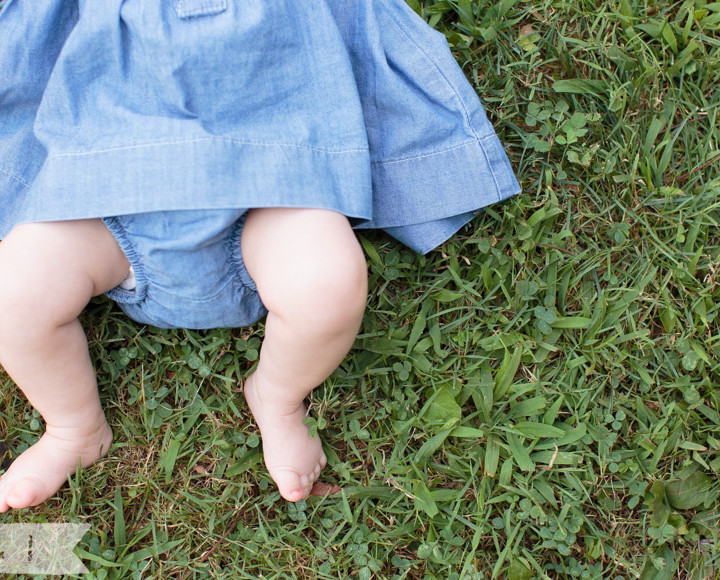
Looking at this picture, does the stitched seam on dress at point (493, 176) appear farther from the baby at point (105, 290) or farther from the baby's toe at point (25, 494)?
the baby's toe at point (25, 494)

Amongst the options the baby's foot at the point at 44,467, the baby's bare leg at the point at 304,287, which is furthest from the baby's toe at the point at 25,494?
the baby's bare leg at the point at 304,287

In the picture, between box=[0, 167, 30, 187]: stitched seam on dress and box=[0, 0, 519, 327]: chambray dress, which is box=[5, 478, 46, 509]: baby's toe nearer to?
box=[0, 0, 519, 327]: chambray dress

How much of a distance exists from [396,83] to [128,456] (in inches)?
55.5

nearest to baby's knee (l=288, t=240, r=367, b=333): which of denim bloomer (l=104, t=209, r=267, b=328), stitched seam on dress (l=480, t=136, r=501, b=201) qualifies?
denim bloomer (l=104, t=209, r=267, b=328)

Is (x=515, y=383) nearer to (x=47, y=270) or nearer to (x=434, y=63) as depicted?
(x=434, y=63)

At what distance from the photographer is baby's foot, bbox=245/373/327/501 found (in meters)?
1.88

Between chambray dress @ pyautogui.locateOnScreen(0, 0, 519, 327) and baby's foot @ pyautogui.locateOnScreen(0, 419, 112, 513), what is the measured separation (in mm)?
449

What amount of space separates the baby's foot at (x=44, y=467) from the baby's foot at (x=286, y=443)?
51cm

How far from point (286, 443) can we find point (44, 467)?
712 mm

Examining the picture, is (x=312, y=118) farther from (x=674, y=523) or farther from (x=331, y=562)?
(x=674, y=523)

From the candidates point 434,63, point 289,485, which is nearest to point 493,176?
point 434,63

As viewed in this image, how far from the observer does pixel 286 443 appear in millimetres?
1907

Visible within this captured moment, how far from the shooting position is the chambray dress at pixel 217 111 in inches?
61.4

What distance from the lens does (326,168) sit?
164cm
